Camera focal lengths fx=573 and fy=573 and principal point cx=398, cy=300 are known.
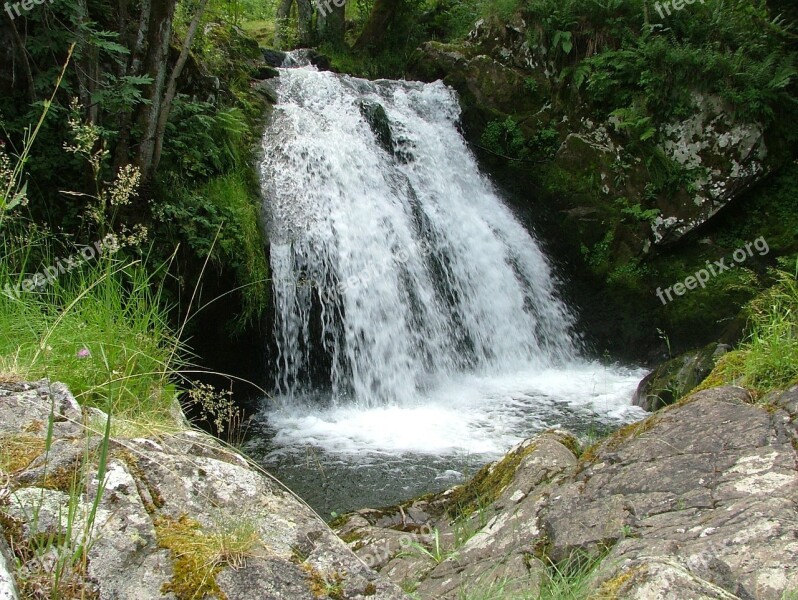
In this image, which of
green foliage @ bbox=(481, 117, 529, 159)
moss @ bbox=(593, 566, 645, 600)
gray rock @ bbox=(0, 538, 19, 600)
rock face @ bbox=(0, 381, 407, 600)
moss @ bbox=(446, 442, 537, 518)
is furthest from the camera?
green foliage @ bbox=(481, 117, 529, 159)

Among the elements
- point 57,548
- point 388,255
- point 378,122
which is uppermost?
point 378,122

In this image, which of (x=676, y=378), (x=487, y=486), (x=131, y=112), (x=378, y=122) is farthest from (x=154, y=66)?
(x=676, y=378)

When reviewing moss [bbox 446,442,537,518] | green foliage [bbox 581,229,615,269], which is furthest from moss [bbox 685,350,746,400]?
green foliage [bbox 581,229,615,269]

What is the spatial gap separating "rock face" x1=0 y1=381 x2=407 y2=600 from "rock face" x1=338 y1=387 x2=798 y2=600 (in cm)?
56

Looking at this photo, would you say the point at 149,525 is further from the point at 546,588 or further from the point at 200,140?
the point at 200,140

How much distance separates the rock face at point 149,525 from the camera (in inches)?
47.1

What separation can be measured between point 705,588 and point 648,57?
10361mm

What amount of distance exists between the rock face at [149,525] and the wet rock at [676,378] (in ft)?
19.1

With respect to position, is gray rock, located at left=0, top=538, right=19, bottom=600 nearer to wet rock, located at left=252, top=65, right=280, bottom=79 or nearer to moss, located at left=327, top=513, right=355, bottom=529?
moss, located at left=327, top=513, right=355, bottom=529

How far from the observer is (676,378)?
22.7 feet

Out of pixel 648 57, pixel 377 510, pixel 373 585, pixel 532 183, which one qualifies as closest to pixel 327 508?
pixel 377 510

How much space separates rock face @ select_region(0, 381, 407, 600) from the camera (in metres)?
1.20

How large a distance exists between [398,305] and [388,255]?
0.77m

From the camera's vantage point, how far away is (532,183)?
1067 cm
